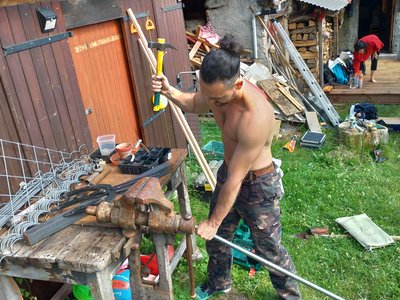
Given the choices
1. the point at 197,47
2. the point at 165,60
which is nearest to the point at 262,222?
the point at 165,60

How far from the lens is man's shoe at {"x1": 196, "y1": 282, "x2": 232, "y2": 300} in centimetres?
387

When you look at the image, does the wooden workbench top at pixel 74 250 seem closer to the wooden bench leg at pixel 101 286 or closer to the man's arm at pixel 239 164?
the wooden bench leg at pixel 101 286

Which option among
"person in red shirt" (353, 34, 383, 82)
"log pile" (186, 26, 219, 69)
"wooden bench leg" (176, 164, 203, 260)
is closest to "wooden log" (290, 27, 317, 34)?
"person in red shirt" (353, 34, 383, 82)

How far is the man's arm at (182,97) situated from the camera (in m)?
3.47

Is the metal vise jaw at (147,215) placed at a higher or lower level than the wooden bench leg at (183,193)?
higher

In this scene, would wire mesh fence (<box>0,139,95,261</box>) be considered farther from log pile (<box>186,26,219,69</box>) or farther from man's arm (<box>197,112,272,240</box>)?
log pile (<box>186,26,219,69</box>)

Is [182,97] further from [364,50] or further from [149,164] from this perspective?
[364,50]

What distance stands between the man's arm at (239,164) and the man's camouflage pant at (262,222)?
44cm

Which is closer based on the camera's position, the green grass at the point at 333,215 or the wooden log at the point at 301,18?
the green grass at the point at 333,215

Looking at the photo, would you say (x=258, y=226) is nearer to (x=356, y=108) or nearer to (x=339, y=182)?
(x=339, y=182)

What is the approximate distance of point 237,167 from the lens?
281 cm

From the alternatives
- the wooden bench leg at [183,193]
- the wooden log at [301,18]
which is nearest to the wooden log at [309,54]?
the wooden log at [301,18]

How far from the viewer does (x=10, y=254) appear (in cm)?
254

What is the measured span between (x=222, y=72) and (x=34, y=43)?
184 centimetres
